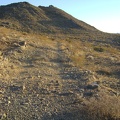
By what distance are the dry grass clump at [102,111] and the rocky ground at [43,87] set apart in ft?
0.82

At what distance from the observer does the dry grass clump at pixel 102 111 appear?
Result: 22.9ft

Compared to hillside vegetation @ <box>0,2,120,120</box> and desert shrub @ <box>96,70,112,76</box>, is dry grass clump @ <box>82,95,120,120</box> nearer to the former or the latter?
hillside vegetation @ <box>0,2,120,120</box>

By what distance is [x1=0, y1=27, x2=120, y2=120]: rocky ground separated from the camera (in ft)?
25.5

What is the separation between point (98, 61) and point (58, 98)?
8.51 metres

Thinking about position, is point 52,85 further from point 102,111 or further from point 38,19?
point 38,19

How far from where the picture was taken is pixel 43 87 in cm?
980

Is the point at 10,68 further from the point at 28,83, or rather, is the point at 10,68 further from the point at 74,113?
the point at 74,113

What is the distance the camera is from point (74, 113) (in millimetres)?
7723

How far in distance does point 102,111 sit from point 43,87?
3155mm

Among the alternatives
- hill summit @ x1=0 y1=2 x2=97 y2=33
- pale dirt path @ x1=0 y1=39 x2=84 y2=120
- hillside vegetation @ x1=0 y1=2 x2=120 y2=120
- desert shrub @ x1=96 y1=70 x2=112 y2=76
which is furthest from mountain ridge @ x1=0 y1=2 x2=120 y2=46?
pale dirt path @ x1=0 y1=39 x2=84 y2=120

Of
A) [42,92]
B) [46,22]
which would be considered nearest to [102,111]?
[42,92]

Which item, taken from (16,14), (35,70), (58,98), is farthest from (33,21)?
(58,98)

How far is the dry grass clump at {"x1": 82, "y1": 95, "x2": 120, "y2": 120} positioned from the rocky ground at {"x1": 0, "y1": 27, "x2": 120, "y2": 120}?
0.25 metres

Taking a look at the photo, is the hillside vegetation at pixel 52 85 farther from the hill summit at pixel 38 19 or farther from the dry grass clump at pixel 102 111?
the hill summit at pixel 38 19
